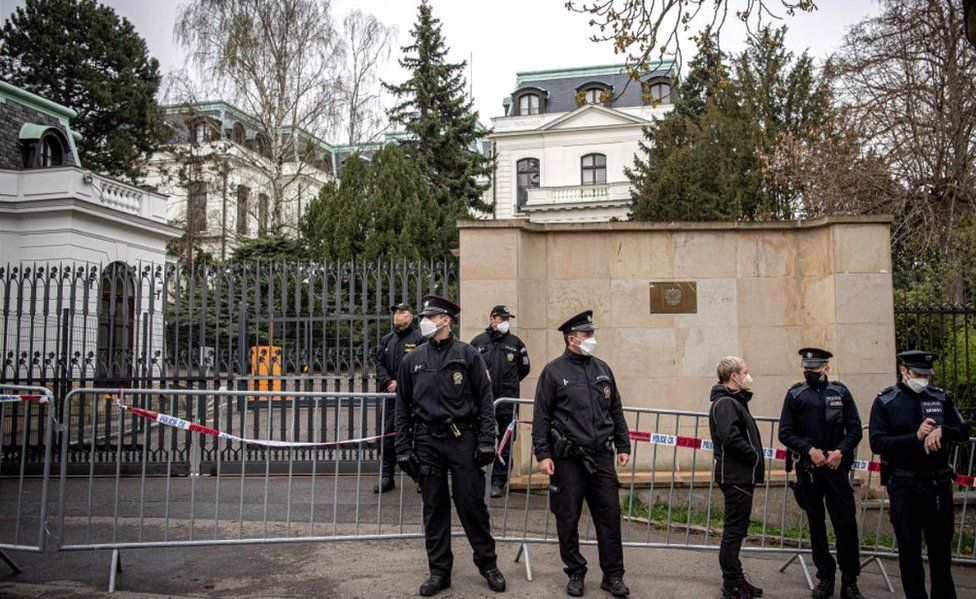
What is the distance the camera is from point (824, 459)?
19.5ft

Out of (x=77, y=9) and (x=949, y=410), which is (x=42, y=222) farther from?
(x=949, y=410)

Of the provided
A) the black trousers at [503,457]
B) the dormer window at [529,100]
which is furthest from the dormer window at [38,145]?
the dormer window at [529,100]

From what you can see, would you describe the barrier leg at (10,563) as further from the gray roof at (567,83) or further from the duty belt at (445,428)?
the gray roof at (567,83)

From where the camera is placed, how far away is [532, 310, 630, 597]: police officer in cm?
558

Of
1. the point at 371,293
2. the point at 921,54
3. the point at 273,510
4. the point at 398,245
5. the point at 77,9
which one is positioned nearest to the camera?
the point at 273,510

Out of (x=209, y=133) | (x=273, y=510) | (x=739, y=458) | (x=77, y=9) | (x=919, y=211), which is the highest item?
(x=77, y=9)

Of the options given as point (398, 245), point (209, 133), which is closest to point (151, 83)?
point (209, 133)

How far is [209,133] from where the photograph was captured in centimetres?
3206

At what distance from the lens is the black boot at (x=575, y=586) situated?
5.51 m

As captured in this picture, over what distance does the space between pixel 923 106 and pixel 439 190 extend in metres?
20.3

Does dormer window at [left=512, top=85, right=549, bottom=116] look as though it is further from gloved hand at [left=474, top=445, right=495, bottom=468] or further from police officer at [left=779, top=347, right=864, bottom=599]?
gloved hand at [left=474, top=445, right=495, bottom=468]

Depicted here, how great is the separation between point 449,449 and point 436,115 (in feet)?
96.8

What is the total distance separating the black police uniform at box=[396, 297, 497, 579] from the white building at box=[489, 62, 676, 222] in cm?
4107

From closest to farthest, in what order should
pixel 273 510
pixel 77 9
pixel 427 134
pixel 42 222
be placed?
1. pixel 273 510
2. pixel 42 222
3. pixel 77 9
4. pixel 427 134
